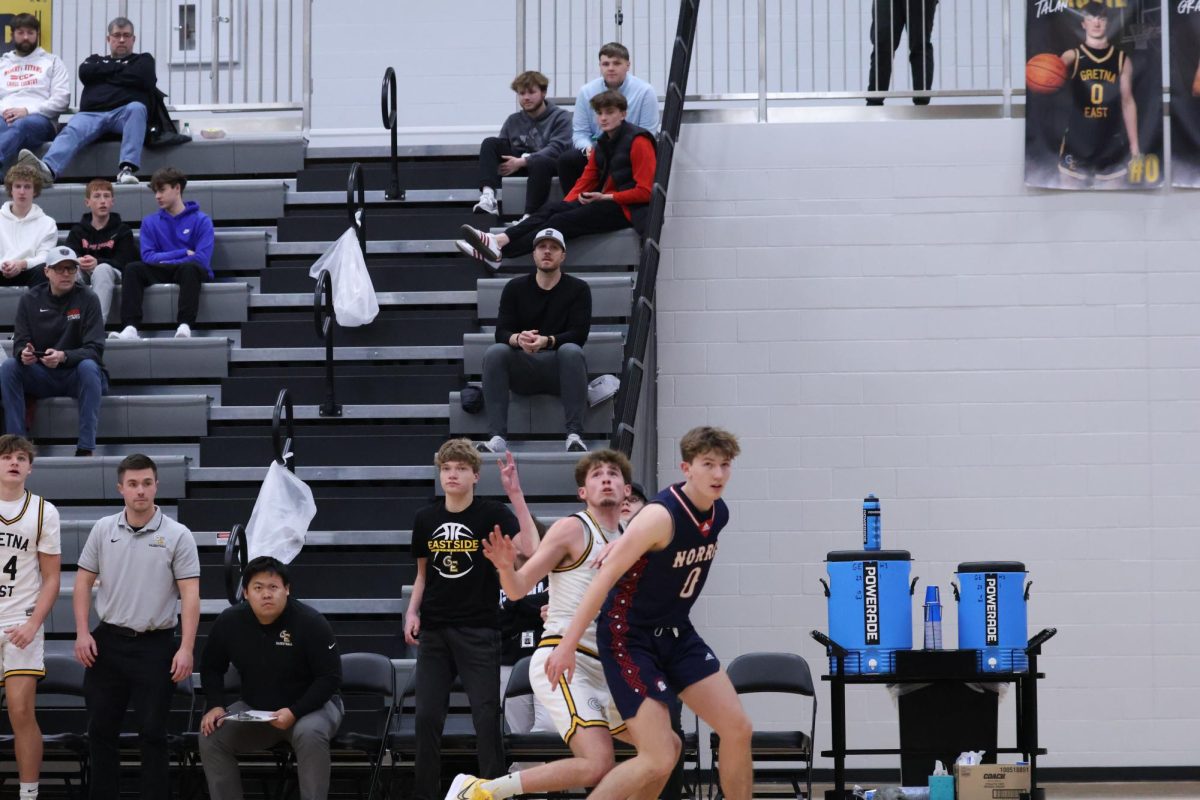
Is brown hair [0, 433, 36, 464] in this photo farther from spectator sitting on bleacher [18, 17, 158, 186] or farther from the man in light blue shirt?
the man in light blue shirt

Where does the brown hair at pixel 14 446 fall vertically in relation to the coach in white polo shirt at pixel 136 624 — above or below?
above

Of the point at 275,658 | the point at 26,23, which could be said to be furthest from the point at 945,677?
the point at 26,23

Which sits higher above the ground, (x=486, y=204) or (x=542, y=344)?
(x=486, y=204)

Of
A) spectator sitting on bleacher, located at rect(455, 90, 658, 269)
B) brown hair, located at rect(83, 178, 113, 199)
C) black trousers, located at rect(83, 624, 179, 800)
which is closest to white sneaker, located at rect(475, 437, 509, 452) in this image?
spectator sitting on bleacher, located at rect(455, 90, 658, 269)

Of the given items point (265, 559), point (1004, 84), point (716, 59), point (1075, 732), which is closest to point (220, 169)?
point (716, 59)

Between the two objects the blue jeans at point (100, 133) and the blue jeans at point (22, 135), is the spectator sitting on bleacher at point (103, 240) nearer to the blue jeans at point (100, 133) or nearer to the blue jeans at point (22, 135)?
the blue jeans at point (100, 133)

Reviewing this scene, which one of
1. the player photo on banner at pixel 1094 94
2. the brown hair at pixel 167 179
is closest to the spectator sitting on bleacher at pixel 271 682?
the brown hair at pixel 167 179

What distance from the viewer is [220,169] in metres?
11.0

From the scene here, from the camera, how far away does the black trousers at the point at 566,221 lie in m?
9.66

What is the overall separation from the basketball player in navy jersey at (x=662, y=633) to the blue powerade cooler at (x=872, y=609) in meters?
1.20

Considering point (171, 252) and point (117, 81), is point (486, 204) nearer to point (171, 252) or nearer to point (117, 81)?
point (171, 252)

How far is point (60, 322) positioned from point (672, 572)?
481cm

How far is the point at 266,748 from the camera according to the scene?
7.20 meters

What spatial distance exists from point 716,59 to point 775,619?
445 centimetres
